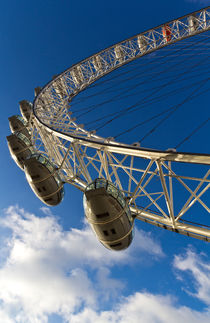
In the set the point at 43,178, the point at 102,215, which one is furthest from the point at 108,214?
the point at 43,178

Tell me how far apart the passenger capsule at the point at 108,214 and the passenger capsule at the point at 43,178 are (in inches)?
174

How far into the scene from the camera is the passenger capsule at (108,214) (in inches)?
367

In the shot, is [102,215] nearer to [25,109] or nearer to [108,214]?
[108,214]

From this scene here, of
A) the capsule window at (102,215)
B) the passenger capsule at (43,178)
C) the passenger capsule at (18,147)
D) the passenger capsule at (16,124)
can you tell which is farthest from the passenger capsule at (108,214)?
the passenger capsule at (16,124)

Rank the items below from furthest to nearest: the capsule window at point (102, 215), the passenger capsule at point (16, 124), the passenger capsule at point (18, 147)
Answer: the passenger capsule at point (16, 124), the passenger capsule at point (18, 147), the capsule window at point (102, 215)

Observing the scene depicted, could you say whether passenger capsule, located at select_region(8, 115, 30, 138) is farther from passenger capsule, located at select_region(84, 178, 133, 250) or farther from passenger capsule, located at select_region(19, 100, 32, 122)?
passenger capsule, located at select_region(84, 178, 133, 250)

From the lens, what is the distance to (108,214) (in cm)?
933

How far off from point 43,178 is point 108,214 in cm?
556

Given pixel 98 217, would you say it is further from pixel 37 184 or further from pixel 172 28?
pixel 172 28

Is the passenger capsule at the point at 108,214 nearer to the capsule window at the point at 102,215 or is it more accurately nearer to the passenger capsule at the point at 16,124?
the capsule window at the point at 102,215

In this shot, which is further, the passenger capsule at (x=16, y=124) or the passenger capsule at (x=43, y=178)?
the passenger capsule at (x=16, y=124)

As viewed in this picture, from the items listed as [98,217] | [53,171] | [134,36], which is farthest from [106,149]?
[134,36]

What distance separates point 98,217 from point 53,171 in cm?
557

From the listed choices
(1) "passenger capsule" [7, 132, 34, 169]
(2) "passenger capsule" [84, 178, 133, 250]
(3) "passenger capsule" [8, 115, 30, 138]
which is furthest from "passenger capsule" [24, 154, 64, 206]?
(3) "passenger capsule" [8, 115, 30, 138]
